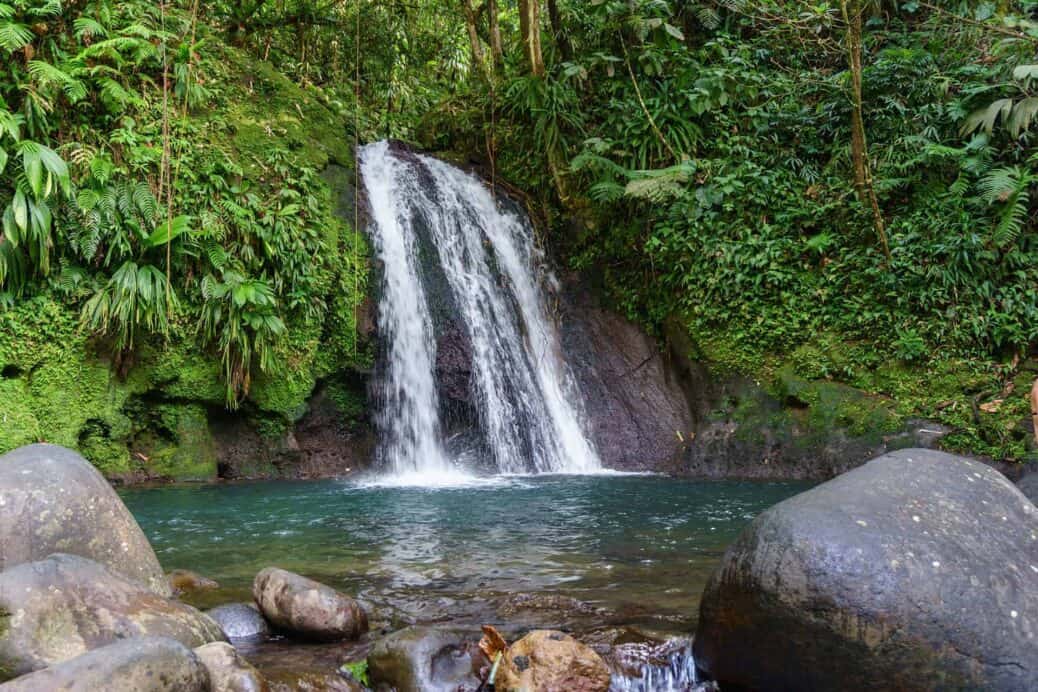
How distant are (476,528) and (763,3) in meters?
9.66

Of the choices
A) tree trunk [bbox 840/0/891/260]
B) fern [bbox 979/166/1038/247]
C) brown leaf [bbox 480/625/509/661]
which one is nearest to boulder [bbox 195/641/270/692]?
brown leaf [bbox 480/625/509/661]

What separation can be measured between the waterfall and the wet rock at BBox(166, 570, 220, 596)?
5109 mm

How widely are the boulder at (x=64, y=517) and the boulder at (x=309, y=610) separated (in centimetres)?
70

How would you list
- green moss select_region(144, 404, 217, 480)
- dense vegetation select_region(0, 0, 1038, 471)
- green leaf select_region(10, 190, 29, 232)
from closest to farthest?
green leaf select_region(10, 190, 29, 232)
dense vegetation select_region(0, 0, 1038, 471)
green moss select_region(144, 404, 217, 480)

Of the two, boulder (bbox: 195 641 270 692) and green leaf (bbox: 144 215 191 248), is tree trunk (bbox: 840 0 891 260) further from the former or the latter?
boulder (bbox: 195 641 270 692)

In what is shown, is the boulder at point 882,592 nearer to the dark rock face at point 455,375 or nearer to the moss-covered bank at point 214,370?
the dark rock face at point 455,375

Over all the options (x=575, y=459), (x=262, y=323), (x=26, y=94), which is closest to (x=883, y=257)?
(x=575, y=459)

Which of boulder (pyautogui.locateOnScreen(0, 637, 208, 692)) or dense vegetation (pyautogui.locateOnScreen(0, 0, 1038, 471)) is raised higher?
dense vegetation (pyautogui.locateOnScreen(0, 0, 1038, 471))

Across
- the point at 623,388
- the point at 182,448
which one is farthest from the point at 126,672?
the point at 623,388

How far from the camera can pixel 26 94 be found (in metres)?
8.74

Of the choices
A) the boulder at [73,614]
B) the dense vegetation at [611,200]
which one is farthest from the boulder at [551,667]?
the dense vegetation at [611,200]

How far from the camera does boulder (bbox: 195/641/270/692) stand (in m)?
3.16

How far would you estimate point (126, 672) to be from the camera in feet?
9.11

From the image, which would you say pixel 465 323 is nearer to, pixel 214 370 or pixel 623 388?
pixel 623 388
